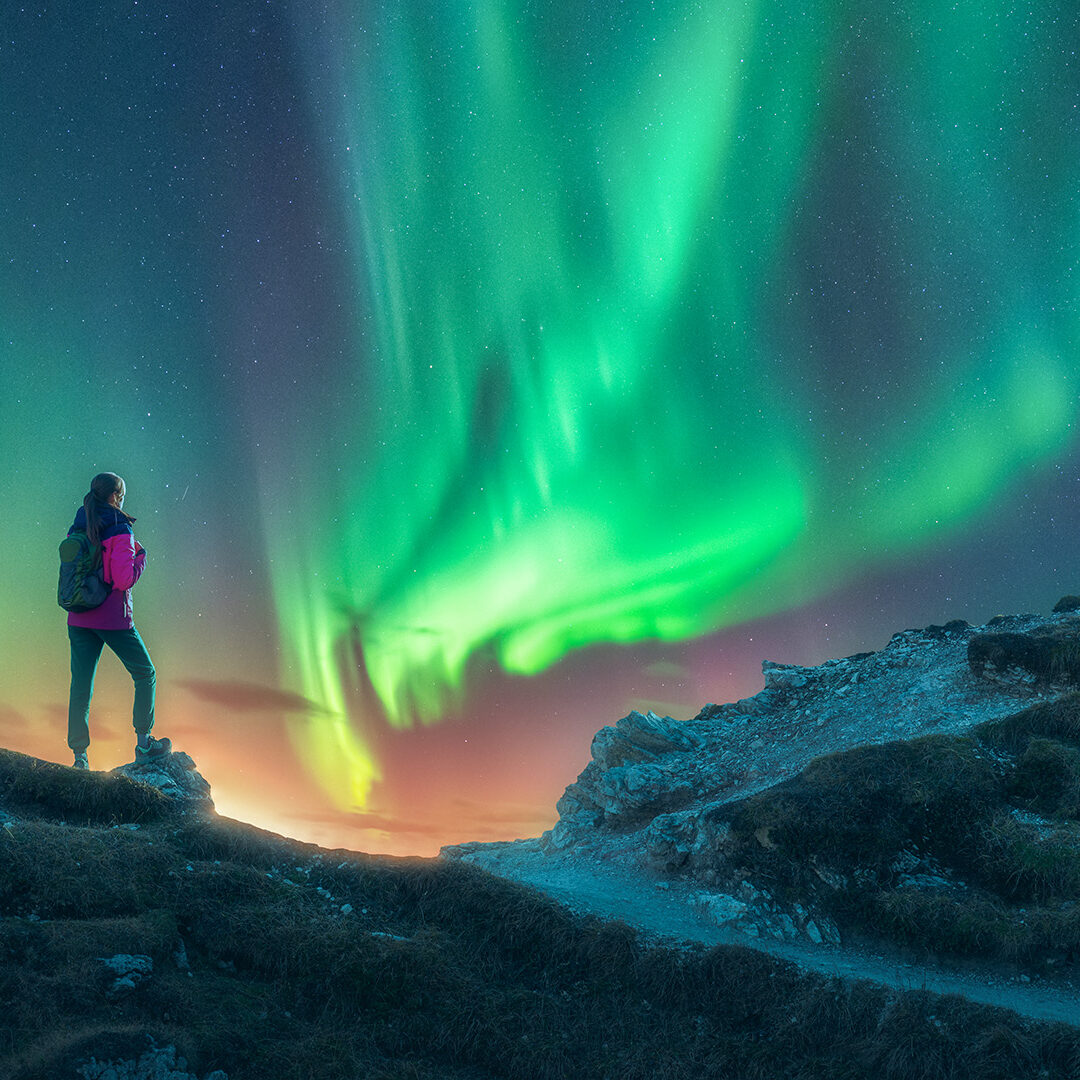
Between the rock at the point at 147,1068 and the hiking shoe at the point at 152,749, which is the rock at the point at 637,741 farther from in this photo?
the rock at the point at 147,1068

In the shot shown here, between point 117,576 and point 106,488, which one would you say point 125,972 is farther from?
point 106,488

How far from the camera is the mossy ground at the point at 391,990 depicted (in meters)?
8.72

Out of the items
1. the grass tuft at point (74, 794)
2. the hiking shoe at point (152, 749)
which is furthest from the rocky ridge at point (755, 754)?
the hiking shoe at point (152, 749)

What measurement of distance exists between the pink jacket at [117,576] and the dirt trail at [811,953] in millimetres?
9780

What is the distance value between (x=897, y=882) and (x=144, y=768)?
53.2 ft

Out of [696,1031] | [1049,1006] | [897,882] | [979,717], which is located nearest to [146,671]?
[696,1031]

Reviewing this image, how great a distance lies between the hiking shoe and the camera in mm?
15906

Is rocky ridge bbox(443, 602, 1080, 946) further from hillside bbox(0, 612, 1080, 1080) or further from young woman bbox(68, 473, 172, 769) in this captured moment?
young woman bbox(68, 473, 172, 769)

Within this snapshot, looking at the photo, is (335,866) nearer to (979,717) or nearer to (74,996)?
(74,996)

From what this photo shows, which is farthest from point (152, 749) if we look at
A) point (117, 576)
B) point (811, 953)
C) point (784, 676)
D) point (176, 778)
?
point (784, 676)

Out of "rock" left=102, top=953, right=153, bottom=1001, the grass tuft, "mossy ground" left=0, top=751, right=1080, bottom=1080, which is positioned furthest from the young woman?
"rock" left=102, top=953, right=153, bottom=1001

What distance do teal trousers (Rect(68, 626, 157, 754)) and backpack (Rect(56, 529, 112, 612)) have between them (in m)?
0.72

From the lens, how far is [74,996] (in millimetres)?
8469

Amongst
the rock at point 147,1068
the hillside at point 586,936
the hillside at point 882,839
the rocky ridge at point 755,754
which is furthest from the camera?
the rocky ridge at point 755,754
